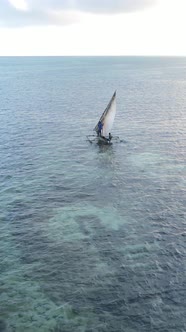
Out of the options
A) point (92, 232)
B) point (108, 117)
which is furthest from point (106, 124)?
point (92, 232)

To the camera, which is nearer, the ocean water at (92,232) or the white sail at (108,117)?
the ocean water at (92,232)

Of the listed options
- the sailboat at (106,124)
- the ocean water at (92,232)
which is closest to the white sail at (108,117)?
the sailboat at (106,124)

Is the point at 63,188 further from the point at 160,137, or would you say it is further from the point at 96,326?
the point at 160,137

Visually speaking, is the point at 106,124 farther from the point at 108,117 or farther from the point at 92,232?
the point at 92,232

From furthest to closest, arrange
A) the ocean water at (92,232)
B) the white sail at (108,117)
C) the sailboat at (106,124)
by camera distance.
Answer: the white sail at (108,117)
the sailboat at (106,124)
the ocean water at (92,232)

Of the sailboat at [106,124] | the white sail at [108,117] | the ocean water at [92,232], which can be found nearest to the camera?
the ocean water at [92,232]

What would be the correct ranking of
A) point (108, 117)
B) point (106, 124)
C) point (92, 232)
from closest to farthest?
point (92, 232) → point (108, 117) → point (106, 124)

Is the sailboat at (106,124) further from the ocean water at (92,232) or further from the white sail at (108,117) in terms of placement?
the ocean water at (92,232)

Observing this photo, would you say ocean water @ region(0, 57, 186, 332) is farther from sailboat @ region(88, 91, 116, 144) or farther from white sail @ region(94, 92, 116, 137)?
white sail @ region(94, 92, 116, 137)

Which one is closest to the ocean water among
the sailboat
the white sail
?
the sailboat

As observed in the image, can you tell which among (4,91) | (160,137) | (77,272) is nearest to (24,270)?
(77,272)
